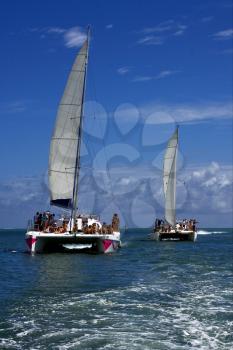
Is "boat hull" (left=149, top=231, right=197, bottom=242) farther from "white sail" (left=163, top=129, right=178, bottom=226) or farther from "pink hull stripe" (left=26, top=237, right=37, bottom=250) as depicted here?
"pink hull stripe" (left=26, top=237, right=37, bottom=250)

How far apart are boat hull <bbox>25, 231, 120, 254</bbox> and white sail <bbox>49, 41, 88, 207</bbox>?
3.36m

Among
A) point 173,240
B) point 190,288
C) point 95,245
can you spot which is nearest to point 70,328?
point 190,288

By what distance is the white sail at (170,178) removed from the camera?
3007 inches

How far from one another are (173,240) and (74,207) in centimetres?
3468

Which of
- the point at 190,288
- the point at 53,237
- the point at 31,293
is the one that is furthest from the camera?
the point at 53,237

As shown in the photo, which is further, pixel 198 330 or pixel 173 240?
pixel 173 240

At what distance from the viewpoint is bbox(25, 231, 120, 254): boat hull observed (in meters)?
39.4

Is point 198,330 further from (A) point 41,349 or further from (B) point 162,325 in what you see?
(A) point 41,349

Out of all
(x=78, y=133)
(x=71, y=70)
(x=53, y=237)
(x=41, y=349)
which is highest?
(x=71, y=70)

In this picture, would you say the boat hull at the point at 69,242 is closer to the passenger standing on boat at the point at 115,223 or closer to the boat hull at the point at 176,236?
the passenger standing on boat at the point at 115,223

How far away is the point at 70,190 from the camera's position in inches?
1741

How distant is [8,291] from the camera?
74.6 ft

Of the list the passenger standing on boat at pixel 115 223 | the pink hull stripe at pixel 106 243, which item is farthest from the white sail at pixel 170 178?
the pink hull stripe at pixel 106 243

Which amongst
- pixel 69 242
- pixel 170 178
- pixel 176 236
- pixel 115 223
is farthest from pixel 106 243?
pixel 170 178
